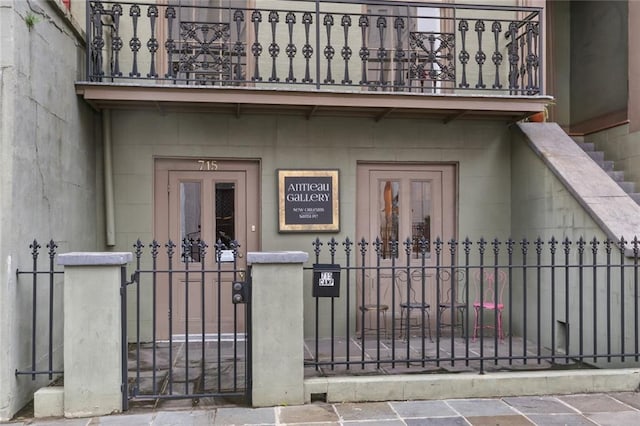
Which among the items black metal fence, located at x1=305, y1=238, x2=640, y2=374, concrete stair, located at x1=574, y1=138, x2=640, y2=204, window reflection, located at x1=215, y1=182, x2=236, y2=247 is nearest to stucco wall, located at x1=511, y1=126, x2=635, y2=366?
black metal fence, located at x1=305, y1=238, x2=640, y2=374

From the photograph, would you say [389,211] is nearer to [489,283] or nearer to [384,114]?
[384,114]

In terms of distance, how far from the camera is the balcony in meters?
6.61

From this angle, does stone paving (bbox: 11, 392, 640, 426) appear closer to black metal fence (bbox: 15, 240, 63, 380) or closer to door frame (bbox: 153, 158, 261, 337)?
black metal fence (bbox: 15, 240, 63, 380)

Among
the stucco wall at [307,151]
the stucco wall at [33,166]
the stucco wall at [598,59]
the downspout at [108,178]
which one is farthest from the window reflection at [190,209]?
the stucco wall at [598,59]

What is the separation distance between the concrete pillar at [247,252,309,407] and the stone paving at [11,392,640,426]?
0.51ft

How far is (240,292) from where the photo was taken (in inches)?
193

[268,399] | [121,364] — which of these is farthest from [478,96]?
[121,364]

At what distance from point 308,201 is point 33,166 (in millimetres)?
3512

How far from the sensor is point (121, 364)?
4684mm

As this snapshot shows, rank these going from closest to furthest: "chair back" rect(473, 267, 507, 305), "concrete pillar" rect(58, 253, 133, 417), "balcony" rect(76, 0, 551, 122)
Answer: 1. "concrete pillar" rect(58, 253, 133, 417)
2. "balcony" rect(76, 0, 551, 122)
3. "chair back" rect(473, 267, 507, 305)

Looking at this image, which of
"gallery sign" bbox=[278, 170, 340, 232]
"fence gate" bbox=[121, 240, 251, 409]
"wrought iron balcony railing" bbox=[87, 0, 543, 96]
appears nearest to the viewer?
"fence gate" bbox=[121, 240, 251, 409]

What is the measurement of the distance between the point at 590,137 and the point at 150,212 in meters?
7.27

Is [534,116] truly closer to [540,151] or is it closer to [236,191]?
[540,151]

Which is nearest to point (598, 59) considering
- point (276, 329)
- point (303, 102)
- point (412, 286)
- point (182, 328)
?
point (412, 286)
